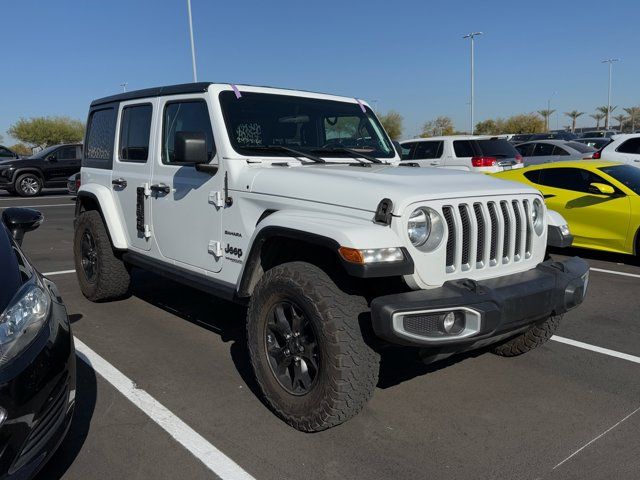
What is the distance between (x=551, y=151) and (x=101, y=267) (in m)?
15.5

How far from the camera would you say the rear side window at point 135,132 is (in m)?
4.95

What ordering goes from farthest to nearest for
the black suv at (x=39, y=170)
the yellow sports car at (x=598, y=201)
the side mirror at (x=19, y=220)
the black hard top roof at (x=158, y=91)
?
the black suv at (x=39, y=170) < the yellow sports car at (x=598, y=201) < the black hard top roof at (x=158, y=91) < the side mirror at (x=19, y=220)

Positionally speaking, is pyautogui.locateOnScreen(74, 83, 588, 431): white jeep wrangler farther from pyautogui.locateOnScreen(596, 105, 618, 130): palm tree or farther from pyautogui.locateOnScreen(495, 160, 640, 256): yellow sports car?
pyautogui.locateOnScreen(596, 105, 618, 130): palm tree

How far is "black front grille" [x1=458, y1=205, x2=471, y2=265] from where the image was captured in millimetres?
3219

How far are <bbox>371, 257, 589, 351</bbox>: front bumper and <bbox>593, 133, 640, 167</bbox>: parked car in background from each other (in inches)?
434

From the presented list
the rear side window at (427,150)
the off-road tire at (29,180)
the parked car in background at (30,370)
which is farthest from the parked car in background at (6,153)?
the parked car in background at (30,370)

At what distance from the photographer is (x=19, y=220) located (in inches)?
143

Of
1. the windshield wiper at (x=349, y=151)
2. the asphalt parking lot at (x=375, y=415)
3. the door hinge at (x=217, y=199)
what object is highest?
the windshield wiper at (x=349, y=151)

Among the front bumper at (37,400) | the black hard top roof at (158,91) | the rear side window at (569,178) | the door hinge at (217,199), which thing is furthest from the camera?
the rear side window at (569,178)

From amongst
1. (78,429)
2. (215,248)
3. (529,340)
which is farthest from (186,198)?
(529,340)

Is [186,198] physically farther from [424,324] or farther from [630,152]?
[630,152]

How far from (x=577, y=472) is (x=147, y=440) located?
2.26m

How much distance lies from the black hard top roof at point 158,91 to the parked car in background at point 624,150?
11020 millimetres

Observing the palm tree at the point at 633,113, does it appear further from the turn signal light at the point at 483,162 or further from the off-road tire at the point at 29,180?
the off-road tire at the point at 29,180
